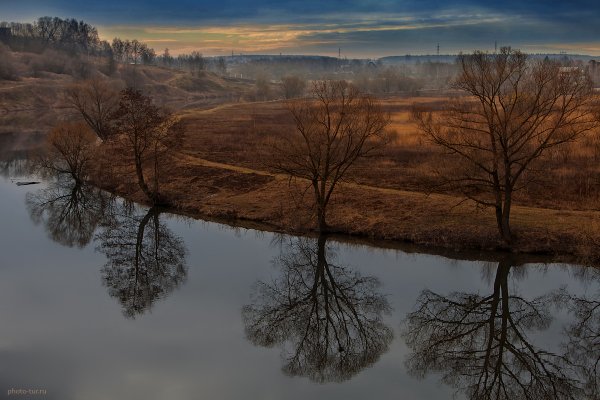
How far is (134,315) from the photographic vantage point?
23781mm

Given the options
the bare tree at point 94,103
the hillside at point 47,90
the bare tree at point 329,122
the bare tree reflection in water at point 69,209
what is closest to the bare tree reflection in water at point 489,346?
the bare tree at point 329,122

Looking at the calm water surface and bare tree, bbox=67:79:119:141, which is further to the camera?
bare tree, bbox=67:79:119:141

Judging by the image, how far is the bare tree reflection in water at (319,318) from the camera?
20.3 m

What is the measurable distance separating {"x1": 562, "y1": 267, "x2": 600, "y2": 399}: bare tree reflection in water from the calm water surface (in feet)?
0.26

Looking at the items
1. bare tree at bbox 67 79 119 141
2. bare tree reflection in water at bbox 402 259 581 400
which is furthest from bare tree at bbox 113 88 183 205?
bare tree reflection in water at bbox 402 259 581 400

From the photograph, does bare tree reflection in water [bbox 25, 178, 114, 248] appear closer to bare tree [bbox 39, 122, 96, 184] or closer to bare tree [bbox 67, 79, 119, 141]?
bare tree [bbox 39, 122, 96, 184]

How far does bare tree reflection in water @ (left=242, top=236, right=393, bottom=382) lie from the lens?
800 inches

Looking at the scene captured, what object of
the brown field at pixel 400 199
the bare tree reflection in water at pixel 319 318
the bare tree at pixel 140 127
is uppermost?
the bare tree at pixel 140 127

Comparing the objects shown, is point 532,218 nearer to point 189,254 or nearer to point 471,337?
point 471,337

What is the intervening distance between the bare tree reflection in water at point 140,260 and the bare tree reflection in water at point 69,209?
58.1 inches

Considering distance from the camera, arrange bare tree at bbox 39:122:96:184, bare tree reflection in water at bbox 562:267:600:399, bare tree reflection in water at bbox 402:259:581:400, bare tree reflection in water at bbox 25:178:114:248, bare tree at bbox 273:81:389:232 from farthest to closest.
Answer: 1. bare tree at bbox 39:122:96:184
2. bare tree reflection in water at bbox 25:178:114:248
3. bare tree at bbox 273:81:389:232
4. bare tree reflection in water at bbox 562:267:600:399
5. bare tree reflection in water at bbox 402:259:581:400

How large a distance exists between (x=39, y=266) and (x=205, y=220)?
11.0 m

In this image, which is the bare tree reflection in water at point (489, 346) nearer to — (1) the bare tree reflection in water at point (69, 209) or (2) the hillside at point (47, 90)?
(1) the bare tree reflection in water at point (69, 209)

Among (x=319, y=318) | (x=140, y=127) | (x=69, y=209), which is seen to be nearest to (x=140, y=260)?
(x=140, y=127)
